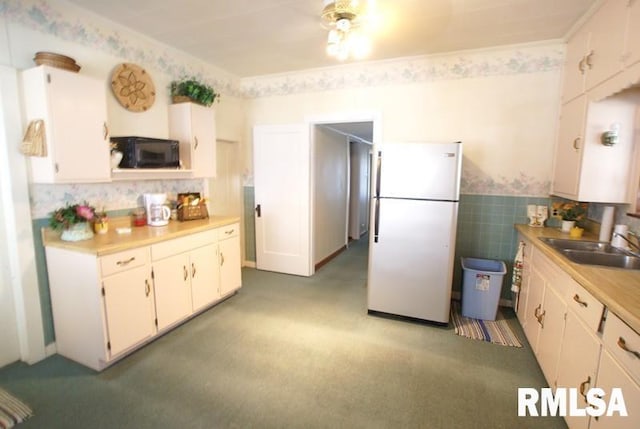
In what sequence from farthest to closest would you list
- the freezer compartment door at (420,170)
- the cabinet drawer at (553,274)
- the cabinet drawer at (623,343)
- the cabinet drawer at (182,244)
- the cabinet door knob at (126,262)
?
1. the freezer compartment door at (420,170)
2. the cabinet drawer at (182,244)
3. the cabinet door knob at (126,262)
4. the cabinet drawer at (553,274)
5. the cabinet drawer at (623,343)

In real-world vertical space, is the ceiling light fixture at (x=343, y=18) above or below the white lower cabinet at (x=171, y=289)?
above

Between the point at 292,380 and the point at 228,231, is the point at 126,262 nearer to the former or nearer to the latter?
the point at 228,231

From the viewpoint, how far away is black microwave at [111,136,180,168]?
2.55 meters

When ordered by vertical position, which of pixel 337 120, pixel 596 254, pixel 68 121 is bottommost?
pixel 596 254

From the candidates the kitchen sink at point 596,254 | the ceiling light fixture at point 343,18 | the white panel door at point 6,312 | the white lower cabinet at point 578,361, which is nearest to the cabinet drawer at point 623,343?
the white lower cabinet at point 578,361

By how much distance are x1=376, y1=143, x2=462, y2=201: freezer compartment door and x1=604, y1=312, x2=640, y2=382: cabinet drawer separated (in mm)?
1472

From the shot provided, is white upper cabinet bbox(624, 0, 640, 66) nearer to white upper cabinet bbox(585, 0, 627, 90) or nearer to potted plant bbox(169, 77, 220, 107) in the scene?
white upper cabinet bbox(585, 0, 627, 90)

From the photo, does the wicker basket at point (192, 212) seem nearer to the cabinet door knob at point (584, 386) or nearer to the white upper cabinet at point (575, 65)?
the cabinet door knob at point (584, 386)

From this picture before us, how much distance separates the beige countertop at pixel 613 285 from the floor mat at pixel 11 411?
3.10 metres

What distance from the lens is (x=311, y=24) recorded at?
8.49ft

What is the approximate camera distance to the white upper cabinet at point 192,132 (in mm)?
3086

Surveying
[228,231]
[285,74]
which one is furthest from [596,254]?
[285,74]

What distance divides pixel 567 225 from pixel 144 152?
3.80 m

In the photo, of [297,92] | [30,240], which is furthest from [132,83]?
[297,92]
